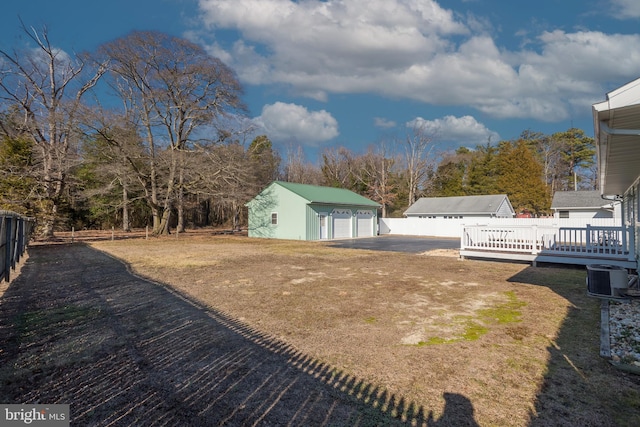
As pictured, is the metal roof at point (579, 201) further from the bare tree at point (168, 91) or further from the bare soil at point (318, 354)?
the bare tree at point (168, 91)

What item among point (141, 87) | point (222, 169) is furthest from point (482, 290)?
A: point (141, 87)

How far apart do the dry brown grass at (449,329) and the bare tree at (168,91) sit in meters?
15.4

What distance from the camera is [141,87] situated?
22016 mm

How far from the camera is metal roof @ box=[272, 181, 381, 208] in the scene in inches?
900

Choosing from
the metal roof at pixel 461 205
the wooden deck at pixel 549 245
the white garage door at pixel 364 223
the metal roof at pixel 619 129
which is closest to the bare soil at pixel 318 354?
the metal roof at pixel 619 129

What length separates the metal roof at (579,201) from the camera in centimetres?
2420

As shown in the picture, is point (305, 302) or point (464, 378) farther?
point (305, 302)

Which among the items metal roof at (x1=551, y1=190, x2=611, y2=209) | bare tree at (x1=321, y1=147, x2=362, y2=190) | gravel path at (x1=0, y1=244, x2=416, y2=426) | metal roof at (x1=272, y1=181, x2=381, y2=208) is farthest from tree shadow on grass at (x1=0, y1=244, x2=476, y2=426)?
bare tree at (x1=321, y1=147, x2=362, y2=190)

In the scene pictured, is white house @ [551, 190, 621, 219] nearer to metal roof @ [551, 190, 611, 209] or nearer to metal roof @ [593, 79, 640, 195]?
metal roof @ [551, 190, 611, 209]

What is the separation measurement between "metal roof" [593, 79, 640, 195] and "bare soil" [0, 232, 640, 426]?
2.66 m

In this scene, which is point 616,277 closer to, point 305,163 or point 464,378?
point 464,378

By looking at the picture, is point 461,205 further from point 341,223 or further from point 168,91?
point 168,91

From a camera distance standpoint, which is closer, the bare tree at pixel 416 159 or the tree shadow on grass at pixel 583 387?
the tree shadow on grass at pixel 583 387

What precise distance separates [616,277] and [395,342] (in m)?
5.09
